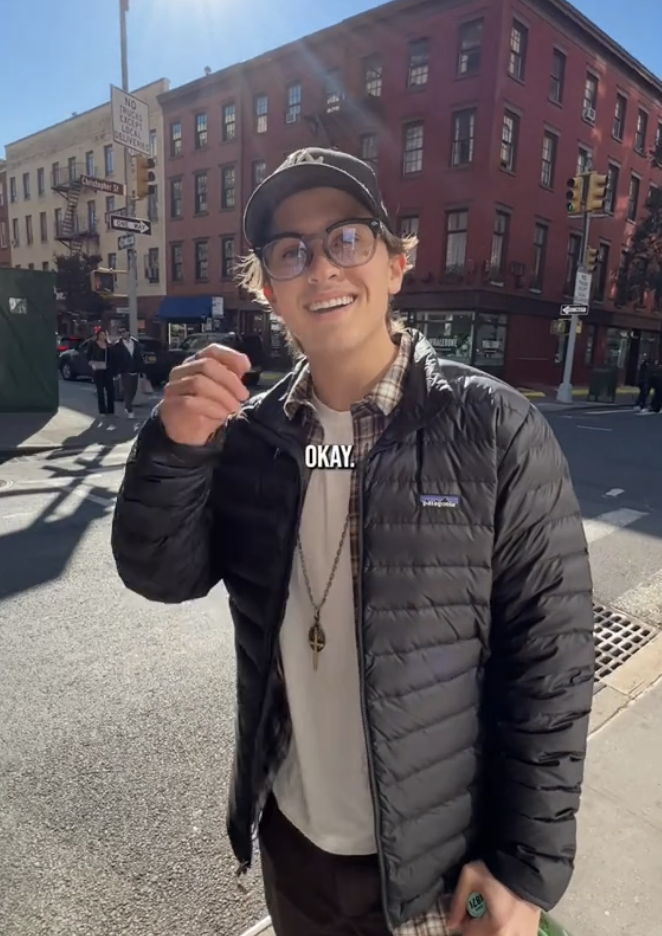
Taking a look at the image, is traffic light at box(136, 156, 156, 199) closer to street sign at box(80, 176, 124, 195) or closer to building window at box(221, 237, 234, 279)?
street sign at box(80, 176, 124, 195)

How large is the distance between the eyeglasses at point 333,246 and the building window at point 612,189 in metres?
31.2

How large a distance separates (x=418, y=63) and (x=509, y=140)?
14.2 feet

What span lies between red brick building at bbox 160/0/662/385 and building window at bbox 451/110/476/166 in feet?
0.15

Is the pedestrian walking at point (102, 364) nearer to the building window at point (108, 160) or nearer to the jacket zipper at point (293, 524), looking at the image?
the jacket zipper at point (293, 524)

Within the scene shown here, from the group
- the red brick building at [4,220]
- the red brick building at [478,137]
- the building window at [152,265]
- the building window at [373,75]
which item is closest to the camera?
the red brick building at [478,137]

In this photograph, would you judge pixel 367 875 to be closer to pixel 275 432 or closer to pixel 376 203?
pixel 275 432

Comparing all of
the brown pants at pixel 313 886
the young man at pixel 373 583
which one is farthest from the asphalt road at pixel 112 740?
the young man at pixel 373 583

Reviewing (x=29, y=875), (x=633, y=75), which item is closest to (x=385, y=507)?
(x=29, y=875)

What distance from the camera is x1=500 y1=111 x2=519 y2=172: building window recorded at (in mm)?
22234

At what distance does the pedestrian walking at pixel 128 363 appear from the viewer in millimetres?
13107

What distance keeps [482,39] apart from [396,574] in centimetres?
2529

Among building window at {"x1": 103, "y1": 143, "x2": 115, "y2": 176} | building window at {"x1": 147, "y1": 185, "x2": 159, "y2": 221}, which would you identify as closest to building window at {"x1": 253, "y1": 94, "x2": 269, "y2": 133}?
building window at {"x1": 147, "y1": 185, "x2": 159, "y2": 221}

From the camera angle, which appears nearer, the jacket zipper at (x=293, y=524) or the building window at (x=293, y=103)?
the jacket zipper at (x=293, y=524)

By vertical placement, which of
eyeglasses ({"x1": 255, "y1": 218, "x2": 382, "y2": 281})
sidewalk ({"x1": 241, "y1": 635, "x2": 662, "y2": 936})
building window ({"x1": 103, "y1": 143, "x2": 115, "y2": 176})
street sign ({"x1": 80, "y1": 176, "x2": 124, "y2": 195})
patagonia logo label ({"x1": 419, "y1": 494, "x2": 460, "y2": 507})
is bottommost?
sidewalk ({"x1": 241, "y1": 635, "x2": 662, "y2": 936})
